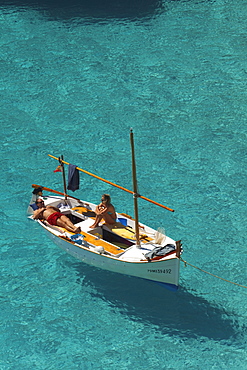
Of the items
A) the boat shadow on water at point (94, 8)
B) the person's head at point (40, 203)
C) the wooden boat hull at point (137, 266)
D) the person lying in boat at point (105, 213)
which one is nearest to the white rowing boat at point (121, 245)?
the wooden boat hull at point (137, 266)

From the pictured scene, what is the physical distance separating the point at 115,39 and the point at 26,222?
18127mm

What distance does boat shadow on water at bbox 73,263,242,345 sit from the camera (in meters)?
18.7

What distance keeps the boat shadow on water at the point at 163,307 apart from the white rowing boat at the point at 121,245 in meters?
0.93

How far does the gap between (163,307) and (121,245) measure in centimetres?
244

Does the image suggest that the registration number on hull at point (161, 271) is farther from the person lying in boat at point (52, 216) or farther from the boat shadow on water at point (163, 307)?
the person lying in boat at point (52, 216)

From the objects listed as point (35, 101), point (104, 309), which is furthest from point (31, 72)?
point (104, 309)

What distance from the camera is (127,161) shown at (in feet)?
91.6

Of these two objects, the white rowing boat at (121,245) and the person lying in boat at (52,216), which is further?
the person lying in boat at (52,216)

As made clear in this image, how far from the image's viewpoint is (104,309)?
19.7 metres

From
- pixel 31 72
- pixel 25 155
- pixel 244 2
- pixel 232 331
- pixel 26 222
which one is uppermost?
pixel 244 2

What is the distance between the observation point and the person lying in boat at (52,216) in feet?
69.6

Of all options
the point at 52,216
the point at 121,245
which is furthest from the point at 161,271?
the point at 52,216

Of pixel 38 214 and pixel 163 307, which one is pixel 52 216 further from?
pixel 163 307

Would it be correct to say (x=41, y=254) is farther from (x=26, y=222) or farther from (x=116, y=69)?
(x=116, y=69)
